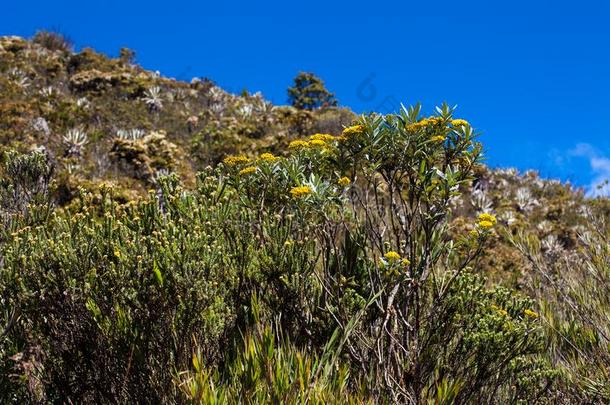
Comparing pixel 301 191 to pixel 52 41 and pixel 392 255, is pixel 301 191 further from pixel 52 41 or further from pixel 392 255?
pixel 52 41

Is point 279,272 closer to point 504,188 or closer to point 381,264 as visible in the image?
point 381,264

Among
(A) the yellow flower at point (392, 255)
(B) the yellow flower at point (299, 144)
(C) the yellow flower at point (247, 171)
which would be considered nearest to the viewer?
(A) the yellow flower at point (392, 255)

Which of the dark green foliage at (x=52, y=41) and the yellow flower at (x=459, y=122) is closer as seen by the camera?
the yellow flower at (x=459, y=122)

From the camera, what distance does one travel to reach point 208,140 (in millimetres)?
16297

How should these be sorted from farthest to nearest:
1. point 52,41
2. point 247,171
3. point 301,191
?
point 52,41 → point 247,171 → point 301,191

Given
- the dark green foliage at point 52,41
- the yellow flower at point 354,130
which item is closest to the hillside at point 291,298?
the yellow flower at point 354,130

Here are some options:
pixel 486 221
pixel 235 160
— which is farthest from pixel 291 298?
pixel 486 221

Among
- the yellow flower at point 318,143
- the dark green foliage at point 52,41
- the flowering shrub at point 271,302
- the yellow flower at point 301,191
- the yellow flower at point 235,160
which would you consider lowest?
the flowering shrub at point 271,302

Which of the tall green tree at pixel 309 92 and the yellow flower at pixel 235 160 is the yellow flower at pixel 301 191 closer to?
the yellow flower at pixel 235 160

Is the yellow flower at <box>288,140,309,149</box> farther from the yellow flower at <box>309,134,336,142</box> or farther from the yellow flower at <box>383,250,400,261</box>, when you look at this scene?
the yellow flower at <box>383,250,400,261</box>

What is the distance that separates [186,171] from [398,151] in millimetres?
9671

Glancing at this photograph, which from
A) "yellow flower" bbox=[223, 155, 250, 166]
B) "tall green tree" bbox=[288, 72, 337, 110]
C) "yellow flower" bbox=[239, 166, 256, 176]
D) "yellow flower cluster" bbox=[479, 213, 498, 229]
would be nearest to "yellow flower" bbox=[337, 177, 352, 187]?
"yellow flower" bbox=[239, 166, 256, 176]

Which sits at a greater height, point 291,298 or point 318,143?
point 318,143

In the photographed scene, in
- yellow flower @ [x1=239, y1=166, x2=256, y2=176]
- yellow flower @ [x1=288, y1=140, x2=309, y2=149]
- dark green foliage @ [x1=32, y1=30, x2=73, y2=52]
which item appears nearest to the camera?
yellow flower @ [x1=239, y1=166, x2=256, y2=176]
